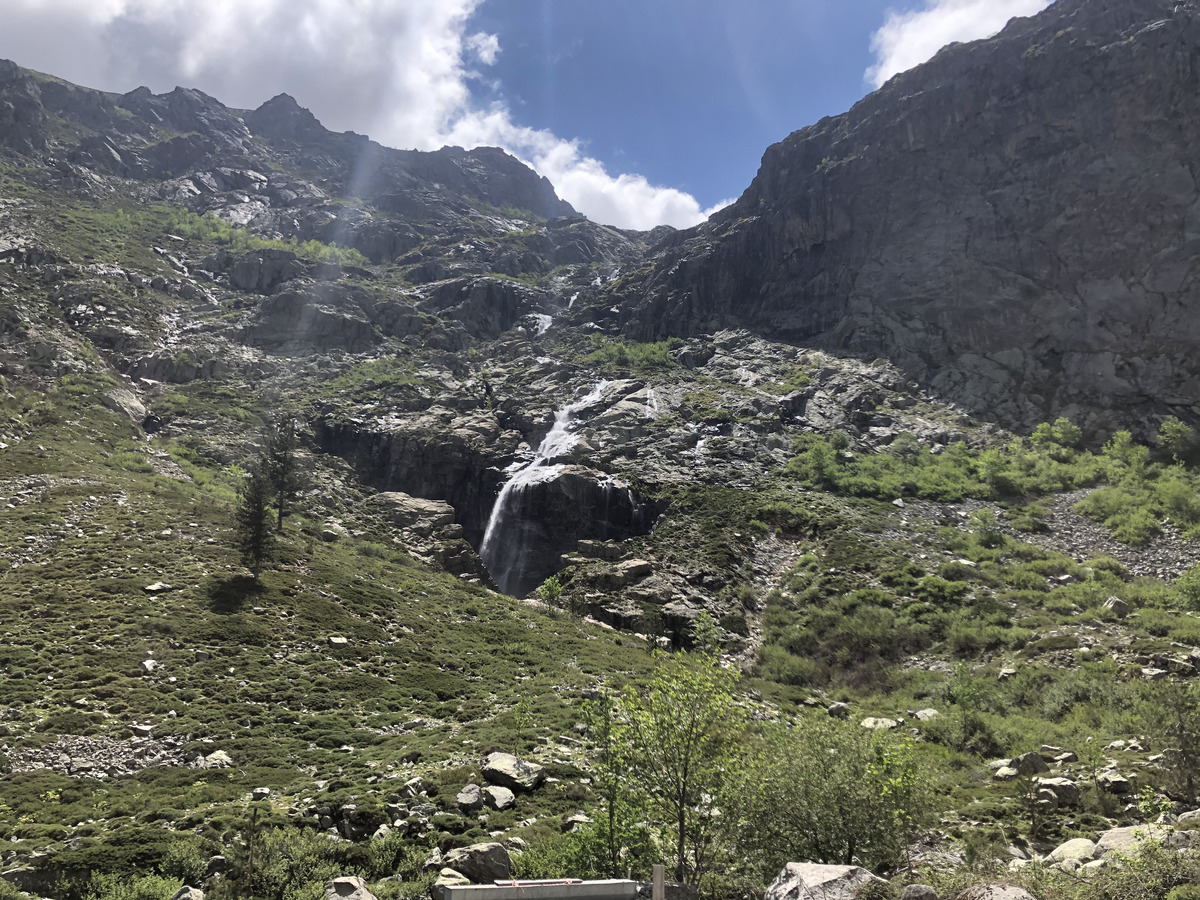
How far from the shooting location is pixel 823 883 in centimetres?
898

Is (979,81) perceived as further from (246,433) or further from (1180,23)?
(246,433)

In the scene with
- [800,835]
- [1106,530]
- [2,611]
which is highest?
[1106,530]

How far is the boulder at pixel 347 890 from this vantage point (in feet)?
35.2

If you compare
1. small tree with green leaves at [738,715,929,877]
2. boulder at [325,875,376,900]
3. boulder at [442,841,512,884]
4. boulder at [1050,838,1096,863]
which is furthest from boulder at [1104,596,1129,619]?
boulder at [325,875,376,900]

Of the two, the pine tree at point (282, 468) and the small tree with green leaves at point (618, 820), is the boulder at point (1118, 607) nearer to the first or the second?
the small tree with green leaves at point (618, 820)

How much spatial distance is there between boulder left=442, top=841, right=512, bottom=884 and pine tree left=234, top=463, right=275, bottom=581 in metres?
33.1

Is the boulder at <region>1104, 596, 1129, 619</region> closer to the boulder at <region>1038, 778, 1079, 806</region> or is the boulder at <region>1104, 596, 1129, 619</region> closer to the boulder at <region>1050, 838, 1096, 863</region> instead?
the boulder at <region>1038, 778, 1079, 806</region>

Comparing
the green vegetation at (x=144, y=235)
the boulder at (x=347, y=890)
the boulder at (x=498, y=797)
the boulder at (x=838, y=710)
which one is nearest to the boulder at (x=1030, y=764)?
the boulder at (x=838, y=710)

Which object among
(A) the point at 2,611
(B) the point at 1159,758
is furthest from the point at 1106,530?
(A) the point at 2,611

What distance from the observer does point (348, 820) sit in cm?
1583

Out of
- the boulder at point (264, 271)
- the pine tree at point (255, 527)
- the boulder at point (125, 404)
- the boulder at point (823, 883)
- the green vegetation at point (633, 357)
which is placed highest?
the boulder at point (264, 271)

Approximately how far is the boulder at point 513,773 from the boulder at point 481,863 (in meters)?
5.98

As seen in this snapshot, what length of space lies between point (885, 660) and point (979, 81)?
383 feet

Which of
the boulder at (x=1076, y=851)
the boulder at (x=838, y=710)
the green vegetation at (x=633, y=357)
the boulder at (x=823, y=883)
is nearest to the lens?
the boulder at (x=823, y=883)
